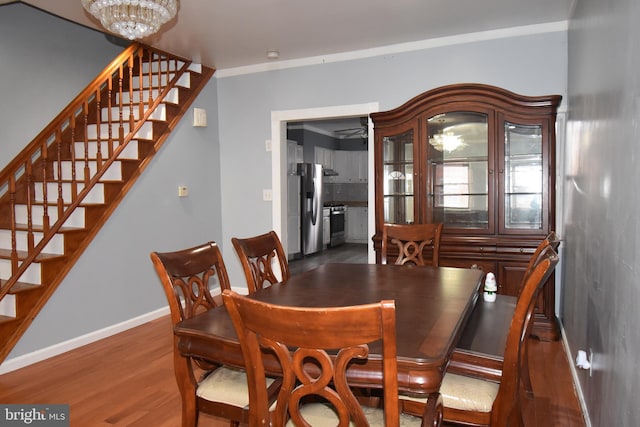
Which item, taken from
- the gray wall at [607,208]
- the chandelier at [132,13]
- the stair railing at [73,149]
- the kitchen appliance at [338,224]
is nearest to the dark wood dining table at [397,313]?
the gray wall at [607,208]

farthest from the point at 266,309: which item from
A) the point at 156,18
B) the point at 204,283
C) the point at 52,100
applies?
the point at 52,100

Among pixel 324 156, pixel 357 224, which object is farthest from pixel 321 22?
pixel 357 224

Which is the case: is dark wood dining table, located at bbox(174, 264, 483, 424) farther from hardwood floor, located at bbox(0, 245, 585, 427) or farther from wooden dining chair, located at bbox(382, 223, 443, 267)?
hardwood floor, located at bbox(0, 245, 585, 427)

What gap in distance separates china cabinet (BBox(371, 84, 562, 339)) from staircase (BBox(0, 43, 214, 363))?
2097 millimetres

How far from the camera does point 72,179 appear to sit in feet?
11.5

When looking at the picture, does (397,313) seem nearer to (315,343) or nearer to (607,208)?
(315,343)

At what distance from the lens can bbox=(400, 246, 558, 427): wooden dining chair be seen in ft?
4.63

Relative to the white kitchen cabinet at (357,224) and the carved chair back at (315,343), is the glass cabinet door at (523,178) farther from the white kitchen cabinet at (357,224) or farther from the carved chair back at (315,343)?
the white kitchen cabinet at (357,224)

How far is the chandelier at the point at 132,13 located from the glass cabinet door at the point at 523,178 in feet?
8.73

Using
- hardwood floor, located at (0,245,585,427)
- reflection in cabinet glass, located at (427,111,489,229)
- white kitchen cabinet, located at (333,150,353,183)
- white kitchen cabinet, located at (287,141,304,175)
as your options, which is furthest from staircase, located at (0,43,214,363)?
white kitchen cabinet, located at (333,150,353,183)

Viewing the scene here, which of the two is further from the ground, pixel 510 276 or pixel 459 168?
pixel 459 168

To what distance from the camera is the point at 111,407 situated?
8.27 ft

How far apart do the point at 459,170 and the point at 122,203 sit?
2915 mm

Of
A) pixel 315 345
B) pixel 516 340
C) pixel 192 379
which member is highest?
pixel 315 345
